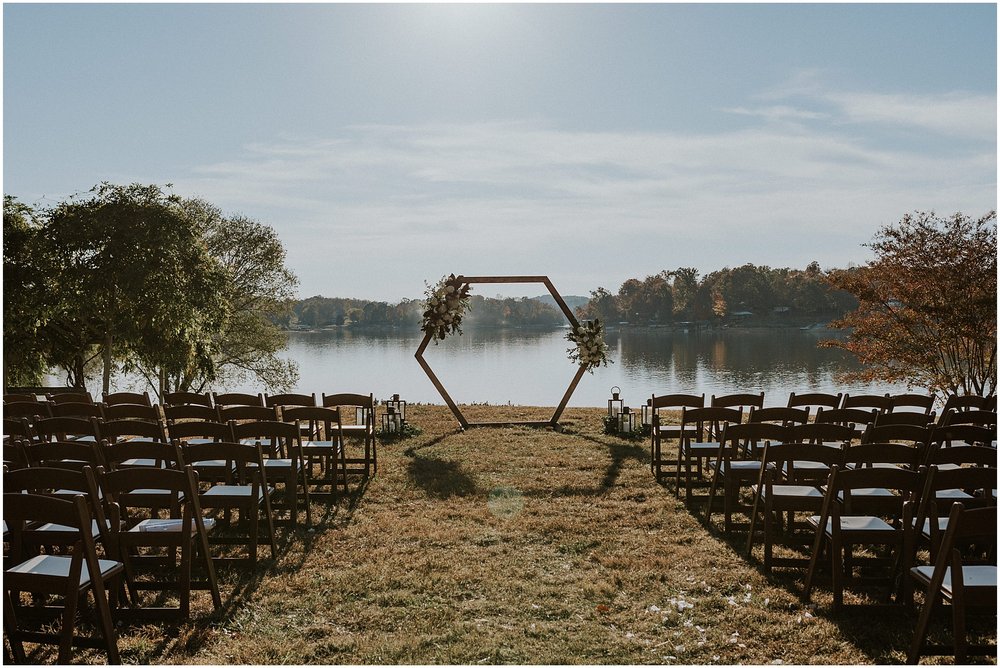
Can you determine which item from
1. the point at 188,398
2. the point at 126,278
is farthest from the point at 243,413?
the point at 126,278

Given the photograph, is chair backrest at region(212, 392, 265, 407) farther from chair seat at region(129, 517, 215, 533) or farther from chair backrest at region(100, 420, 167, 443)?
chair seat at region(129, 517, 215, 533)

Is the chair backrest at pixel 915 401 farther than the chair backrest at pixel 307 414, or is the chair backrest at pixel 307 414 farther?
the chair backrest at pixel 915 401

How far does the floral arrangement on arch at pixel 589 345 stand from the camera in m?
13.2

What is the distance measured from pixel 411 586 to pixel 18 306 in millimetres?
13120

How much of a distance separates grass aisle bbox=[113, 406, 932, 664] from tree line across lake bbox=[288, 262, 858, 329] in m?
44.5

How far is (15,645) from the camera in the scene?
13.2 ft

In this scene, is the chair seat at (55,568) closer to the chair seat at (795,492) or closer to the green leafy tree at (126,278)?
the chair seat at (795,492)

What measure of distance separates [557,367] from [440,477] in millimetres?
33221

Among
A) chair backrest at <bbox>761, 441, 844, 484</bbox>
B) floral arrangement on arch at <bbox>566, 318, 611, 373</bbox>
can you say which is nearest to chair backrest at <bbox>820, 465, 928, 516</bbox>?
chair backrest at <bbox>761, 441, 844, 484</bbox>

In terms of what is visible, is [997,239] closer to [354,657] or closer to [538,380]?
[354,657]

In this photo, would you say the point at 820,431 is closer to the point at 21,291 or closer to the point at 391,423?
the point at 391,423

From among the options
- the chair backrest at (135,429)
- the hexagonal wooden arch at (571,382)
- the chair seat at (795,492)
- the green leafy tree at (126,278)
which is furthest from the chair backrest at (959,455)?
the green leafy tree at (126,278)

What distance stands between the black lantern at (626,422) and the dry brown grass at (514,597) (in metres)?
3.67

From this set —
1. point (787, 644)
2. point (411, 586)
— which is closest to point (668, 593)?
point (787, 644)
